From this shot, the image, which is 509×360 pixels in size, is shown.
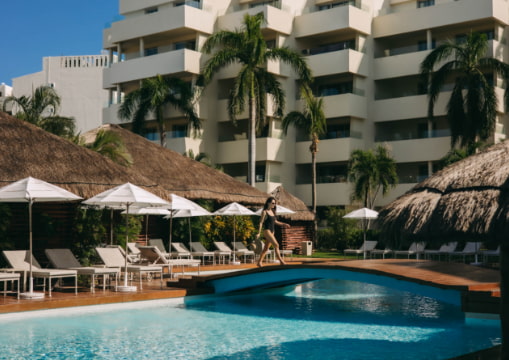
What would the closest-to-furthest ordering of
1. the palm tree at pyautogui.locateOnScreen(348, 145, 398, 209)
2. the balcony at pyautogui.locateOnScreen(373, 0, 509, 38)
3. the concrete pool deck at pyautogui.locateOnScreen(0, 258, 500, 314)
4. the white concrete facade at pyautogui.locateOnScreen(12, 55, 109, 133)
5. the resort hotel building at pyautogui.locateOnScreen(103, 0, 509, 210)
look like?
the concrete pool deck at pyautogui.locateOnScreen(0, 258, 500, 314) → the palm tree at pyautogui.locateOnScreen(348, 145, 398, 209) → the balcony at pyautogui.locateOnScreen(373, 0, 509, 38) → the resort hotel building at pyautogui.locateOnScreen(103, 0, 509, 210) → the white concrete facade at pyautogui.locateOnScreen(12, 55, 109, 133)

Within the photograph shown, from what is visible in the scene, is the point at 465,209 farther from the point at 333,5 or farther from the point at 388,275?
the point at 333,5

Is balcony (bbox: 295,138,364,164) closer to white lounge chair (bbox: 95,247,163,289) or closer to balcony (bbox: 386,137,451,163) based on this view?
balcony (bbox: 386,137,451,163)

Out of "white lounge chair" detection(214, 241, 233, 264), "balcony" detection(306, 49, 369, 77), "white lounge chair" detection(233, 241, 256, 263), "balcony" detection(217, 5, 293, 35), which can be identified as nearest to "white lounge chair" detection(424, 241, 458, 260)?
"white lounge chair" detection(233, 241, 256, 263)

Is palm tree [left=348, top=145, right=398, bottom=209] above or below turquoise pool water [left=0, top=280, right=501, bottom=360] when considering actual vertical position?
above

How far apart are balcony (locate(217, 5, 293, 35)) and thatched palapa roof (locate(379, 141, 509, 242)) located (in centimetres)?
3543

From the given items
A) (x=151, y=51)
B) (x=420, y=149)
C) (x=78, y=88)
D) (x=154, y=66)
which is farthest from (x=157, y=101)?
(x=78, y=88)

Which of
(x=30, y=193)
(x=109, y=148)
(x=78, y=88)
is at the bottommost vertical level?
(x=30, y=193)

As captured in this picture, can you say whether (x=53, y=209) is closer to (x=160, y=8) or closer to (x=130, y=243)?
(x=130, y=243)

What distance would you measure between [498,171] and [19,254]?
10.0 m

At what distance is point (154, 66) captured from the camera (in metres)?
43.9

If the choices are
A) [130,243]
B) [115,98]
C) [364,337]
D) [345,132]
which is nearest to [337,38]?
[345,132]

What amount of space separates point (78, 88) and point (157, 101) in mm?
23891

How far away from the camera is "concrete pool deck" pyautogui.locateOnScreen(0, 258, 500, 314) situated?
39.6 ft

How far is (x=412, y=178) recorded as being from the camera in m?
41.2
